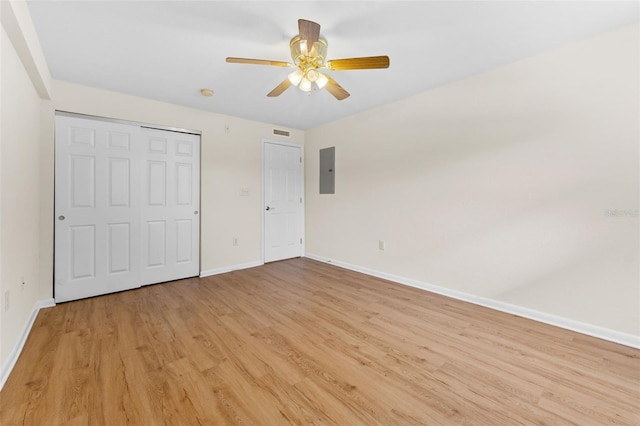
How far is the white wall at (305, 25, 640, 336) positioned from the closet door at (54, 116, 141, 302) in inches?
122

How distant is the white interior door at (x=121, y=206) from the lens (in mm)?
2830

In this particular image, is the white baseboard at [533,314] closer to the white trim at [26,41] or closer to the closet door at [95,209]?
the closet door at [95,209]

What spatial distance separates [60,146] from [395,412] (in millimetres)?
3811

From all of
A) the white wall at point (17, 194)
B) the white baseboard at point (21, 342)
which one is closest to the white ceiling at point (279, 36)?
the white wall at point (17, 194)

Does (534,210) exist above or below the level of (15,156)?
below

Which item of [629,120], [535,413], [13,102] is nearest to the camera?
[535,413]

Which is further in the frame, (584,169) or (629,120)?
(584,169)

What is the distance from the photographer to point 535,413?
1391 millimetres

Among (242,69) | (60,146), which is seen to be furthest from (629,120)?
(60,146)

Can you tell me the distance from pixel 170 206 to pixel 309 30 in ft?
9.45

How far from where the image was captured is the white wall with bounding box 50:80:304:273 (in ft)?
10.7

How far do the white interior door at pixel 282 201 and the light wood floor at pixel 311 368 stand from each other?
73.0 inches

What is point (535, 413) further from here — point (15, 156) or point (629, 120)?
point (15, 156)

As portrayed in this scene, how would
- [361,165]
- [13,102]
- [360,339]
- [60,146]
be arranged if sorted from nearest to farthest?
1. [13,102]
2. [360,339]
3. [60,146]
4. [361,165]
